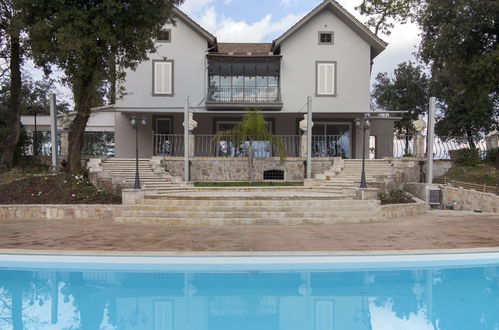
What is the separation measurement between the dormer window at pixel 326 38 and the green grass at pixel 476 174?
32.4 ft

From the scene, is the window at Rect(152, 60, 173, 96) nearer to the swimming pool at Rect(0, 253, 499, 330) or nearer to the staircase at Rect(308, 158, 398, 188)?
the staircase at Rect(308, 158, 398, 188)

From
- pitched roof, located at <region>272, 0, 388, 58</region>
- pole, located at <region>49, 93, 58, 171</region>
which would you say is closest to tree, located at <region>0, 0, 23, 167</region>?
pole, located at <region>49, 93, 58, 171</region>

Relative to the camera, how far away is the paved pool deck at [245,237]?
8.05 meters

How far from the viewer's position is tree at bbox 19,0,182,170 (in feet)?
43.8

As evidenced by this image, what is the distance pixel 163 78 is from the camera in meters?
22.6

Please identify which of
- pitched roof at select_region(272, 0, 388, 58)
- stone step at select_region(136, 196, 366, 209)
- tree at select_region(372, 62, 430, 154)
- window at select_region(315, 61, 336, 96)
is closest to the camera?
stone step at select_region(136, 196, 366, 209)

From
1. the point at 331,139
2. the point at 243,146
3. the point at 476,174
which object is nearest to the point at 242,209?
the point at 243,146

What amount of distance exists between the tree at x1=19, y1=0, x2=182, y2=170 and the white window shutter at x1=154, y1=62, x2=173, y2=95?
638 cm

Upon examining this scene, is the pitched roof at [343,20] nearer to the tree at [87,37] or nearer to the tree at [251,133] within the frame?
the tree at [251,133]

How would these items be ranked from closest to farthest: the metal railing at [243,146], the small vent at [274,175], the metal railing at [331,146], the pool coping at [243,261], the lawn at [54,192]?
1. the pool coping at [243,261]
2. the lawn at [54,192]
3. the small vent at [274,175]
4. the metal railing at [243,146]
5. the metal railing at [331,146]

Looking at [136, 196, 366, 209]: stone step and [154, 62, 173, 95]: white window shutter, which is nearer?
[136, 196, 366, 209]: stone step

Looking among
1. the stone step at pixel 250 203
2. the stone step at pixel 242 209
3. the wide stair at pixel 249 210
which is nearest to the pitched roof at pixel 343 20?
the wide stair at pixel 249 210

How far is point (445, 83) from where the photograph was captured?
96.6ft

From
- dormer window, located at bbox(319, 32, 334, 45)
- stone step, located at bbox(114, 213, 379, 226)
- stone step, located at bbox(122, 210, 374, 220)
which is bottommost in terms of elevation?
stone step, located at bbox(114, 213, 379, 226)
